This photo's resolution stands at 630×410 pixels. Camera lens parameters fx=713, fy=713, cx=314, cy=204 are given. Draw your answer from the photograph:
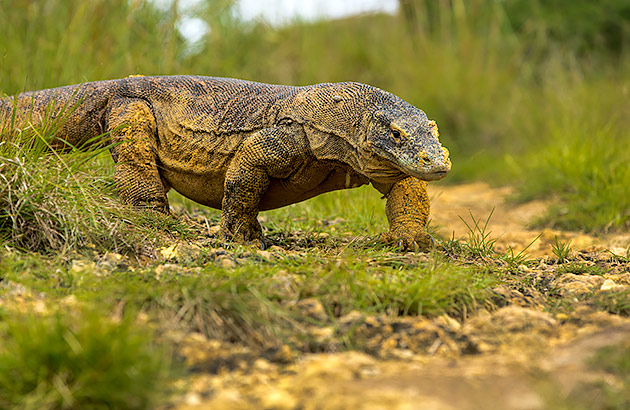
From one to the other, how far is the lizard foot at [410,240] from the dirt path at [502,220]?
10.1 inches

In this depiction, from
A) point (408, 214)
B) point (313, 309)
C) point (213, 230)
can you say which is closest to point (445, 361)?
point (313, 309)

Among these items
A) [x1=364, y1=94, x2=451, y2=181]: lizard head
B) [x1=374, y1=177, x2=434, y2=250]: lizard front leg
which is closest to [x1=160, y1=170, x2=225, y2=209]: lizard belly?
[x1=374, y1=177, x2=434, y2=250]: lizard front leg

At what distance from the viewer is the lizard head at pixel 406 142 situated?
3916 mm

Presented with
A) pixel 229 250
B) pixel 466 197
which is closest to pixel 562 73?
pixel 466 197

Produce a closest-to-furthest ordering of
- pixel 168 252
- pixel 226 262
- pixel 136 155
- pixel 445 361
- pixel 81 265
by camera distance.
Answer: pixel 445 361 < pixel 81 265 < pixel 226 262 < pixel 168 252 < pixel 136 155

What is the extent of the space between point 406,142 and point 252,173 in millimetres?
1050

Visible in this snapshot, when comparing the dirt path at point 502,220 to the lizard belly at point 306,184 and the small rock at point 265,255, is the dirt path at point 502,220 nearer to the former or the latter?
the lizard belly at point 306,184

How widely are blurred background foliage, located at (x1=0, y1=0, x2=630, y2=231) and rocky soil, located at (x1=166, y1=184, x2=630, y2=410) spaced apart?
10.9 ft

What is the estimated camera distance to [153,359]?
251cm

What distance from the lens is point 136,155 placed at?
4.93m

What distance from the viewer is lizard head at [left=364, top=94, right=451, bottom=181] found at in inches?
154

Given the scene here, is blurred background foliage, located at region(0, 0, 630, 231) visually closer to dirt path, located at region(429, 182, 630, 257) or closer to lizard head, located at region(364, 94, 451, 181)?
dirt path, located at region(429, 182, 630, 257)

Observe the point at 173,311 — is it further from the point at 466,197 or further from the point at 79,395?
the point at 466,197

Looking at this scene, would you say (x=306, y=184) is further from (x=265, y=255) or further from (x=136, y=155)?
(x=136, y=155)
